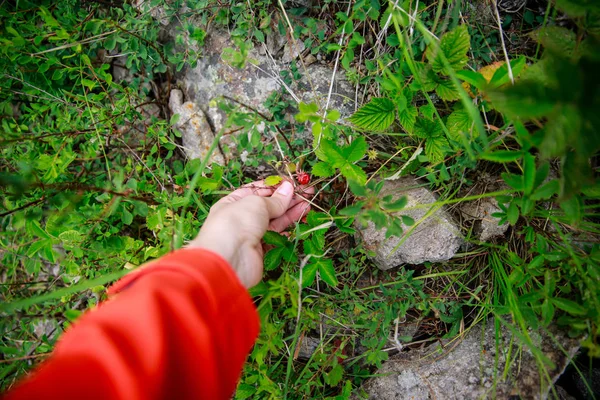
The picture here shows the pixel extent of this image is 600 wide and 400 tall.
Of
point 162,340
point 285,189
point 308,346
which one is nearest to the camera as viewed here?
point 162,340

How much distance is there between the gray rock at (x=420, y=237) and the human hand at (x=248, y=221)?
22.8 inches

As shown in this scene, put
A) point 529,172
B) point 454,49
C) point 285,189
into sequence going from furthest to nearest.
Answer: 1. point 285,189
2. point 454,49
3. point 529,172

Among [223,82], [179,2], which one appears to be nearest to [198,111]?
[223,82]

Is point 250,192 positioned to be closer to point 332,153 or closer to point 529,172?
point 332,153

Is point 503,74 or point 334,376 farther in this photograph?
point 334,376

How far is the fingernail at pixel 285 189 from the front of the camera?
2336mm

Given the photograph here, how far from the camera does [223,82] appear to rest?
2.67m

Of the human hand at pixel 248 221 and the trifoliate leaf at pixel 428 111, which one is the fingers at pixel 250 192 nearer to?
the human hand at pixel 248 221

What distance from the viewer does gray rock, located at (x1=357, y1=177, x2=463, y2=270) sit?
7.29 ft

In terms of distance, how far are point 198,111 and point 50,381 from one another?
2082 mm

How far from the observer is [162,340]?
1151 millimetres

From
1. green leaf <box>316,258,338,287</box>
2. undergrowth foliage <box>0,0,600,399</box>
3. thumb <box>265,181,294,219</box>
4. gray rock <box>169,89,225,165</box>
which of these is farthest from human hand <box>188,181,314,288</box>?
gray rock <box>169,89,225,165</box>

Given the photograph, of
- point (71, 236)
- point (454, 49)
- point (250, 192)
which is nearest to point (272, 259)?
point (250, 192)

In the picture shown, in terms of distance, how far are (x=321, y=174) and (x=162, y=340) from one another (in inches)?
51.2
